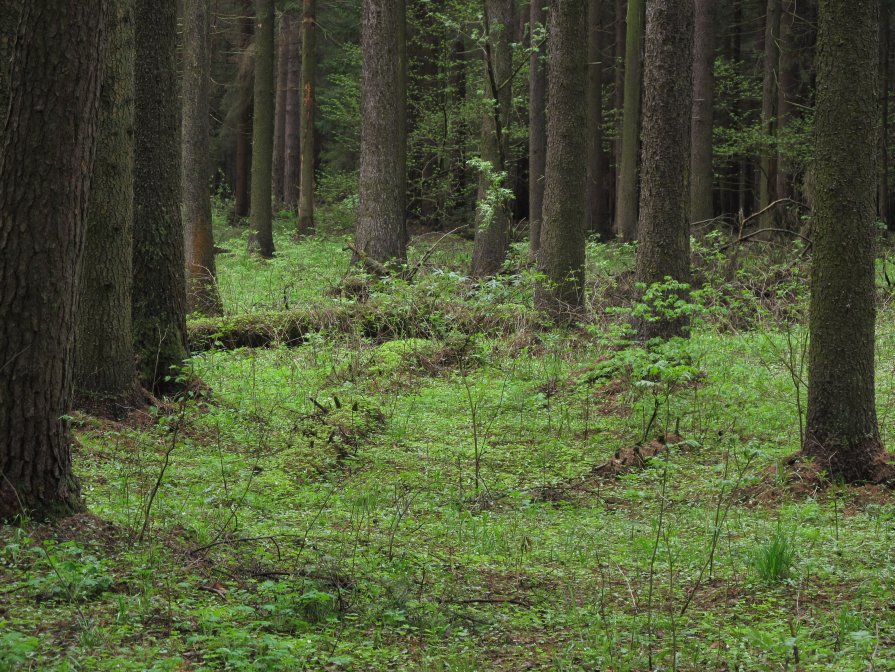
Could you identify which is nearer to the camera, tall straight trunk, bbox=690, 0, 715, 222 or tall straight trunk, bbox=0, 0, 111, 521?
tall straight trunk, bbox=0, 0, 111, 521

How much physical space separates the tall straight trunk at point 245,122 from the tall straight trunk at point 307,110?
3.40 m

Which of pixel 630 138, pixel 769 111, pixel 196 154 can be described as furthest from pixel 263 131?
pixel 769 111

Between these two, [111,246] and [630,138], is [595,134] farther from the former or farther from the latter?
[111,246]

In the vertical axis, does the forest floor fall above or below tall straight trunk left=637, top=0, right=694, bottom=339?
below

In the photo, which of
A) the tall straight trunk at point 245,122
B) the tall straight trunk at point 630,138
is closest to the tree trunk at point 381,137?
the tall straight trunk at point 630,138

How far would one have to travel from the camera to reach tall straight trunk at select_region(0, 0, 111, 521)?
4.53m

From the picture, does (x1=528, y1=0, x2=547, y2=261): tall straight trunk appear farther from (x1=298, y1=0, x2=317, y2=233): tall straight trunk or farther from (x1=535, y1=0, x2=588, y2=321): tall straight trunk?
(x1=535, y1=0, x2=588, y2=321): tall straight trunk

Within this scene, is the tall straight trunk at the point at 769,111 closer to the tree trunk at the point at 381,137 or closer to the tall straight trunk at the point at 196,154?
the tree trunk at the point at 381,137

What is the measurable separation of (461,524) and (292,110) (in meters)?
27.5

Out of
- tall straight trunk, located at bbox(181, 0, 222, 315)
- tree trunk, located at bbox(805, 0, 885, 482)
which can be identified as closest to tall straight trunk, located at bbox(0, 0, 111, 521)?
tree trunk, located at bbox(805, 0, 885, 482)

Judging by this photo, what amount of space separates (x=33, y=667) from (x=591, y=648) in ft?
7.54

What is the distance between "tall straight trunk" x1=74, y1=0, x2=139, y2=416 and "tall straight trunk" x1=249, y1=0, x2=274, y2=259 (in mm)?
13196

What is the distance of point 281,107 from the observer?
36438 millimetres

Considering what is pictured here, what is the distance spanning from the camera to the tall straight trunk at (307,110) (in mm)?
24392
